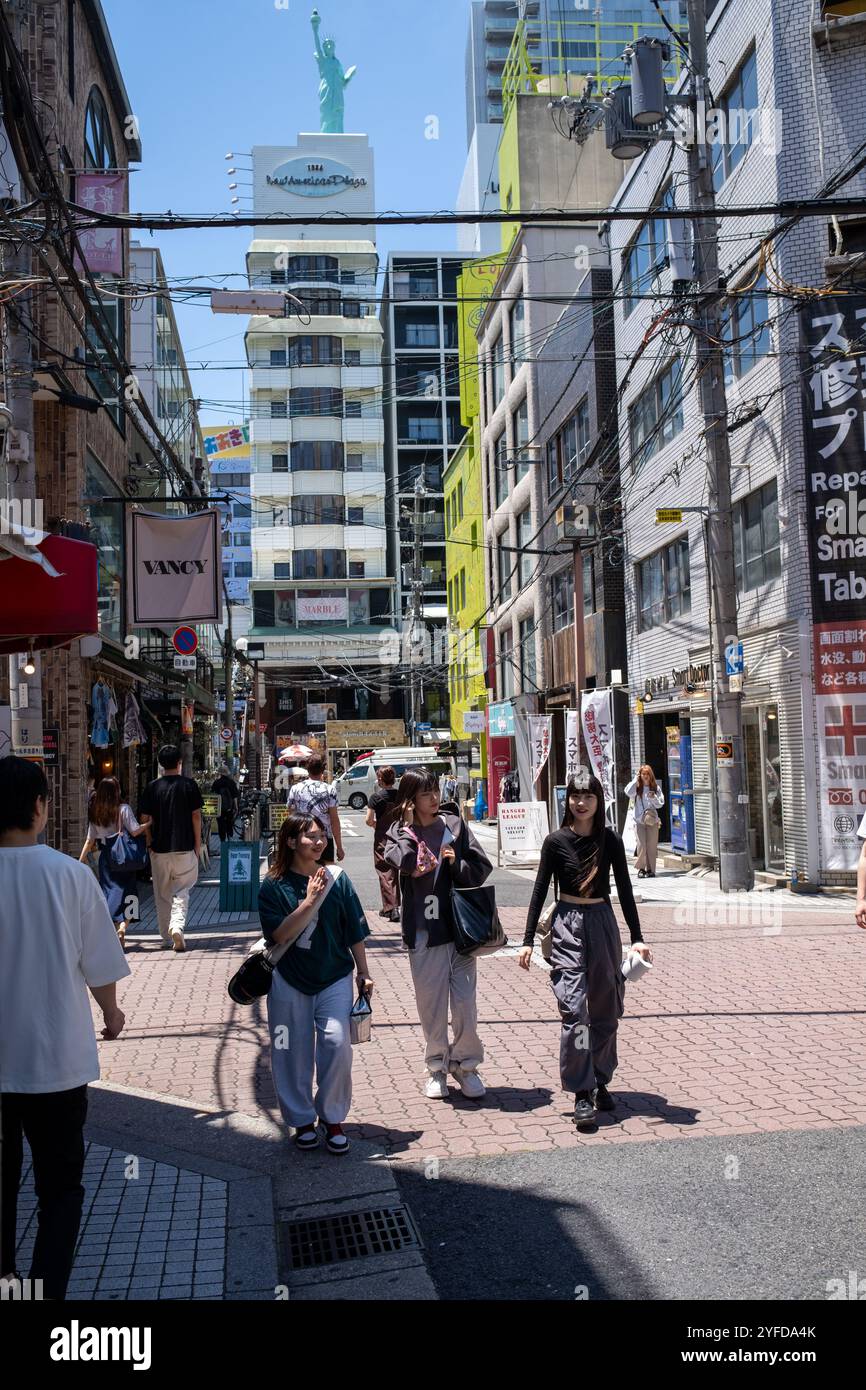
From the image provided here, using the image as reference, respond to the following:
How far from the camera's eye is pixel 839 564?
51.7 ft

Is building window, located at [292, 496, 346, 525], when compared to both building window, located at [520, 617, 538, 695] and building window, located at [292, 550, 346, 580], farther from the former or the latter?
building window, located at [520, 617, 538, 695]

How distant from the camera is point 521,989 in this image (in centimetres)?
994

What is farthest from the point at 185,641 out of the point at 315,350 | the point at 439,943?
the point at 315,350

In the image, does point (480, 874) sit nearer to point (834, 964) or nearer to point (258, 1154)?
point (258, 1154)

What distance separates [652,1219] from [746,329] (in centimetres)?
1619

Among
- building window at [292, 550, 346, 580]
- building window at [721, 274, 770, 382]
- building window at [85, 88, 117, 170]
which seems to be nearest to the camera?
building window at [721, 274, 770, 382]

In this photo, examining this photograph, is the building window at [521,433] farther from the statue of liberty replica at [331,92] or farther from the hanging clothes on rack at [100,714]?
the statue of liberty replica at [331,92]

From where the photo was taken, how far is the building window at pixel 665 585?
21750 mm

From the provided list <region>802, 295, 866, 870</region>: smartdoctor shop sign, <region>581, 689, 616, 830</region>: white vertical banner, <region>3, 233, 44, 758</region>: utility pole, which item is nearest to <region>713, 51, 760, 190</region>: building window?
<region>802, 295, 866, 870</region>: smartdoctor shop sign

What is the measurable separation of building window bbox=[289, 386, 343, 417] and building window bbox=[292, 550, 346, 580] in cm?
809

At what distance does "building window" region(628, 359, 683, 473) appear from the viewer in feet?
69.6

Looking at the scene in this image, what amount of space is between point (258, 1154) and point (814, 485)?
12970 millimetres

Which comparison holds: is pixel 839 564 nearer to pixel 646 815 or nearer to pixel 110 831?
pixel 646 815
